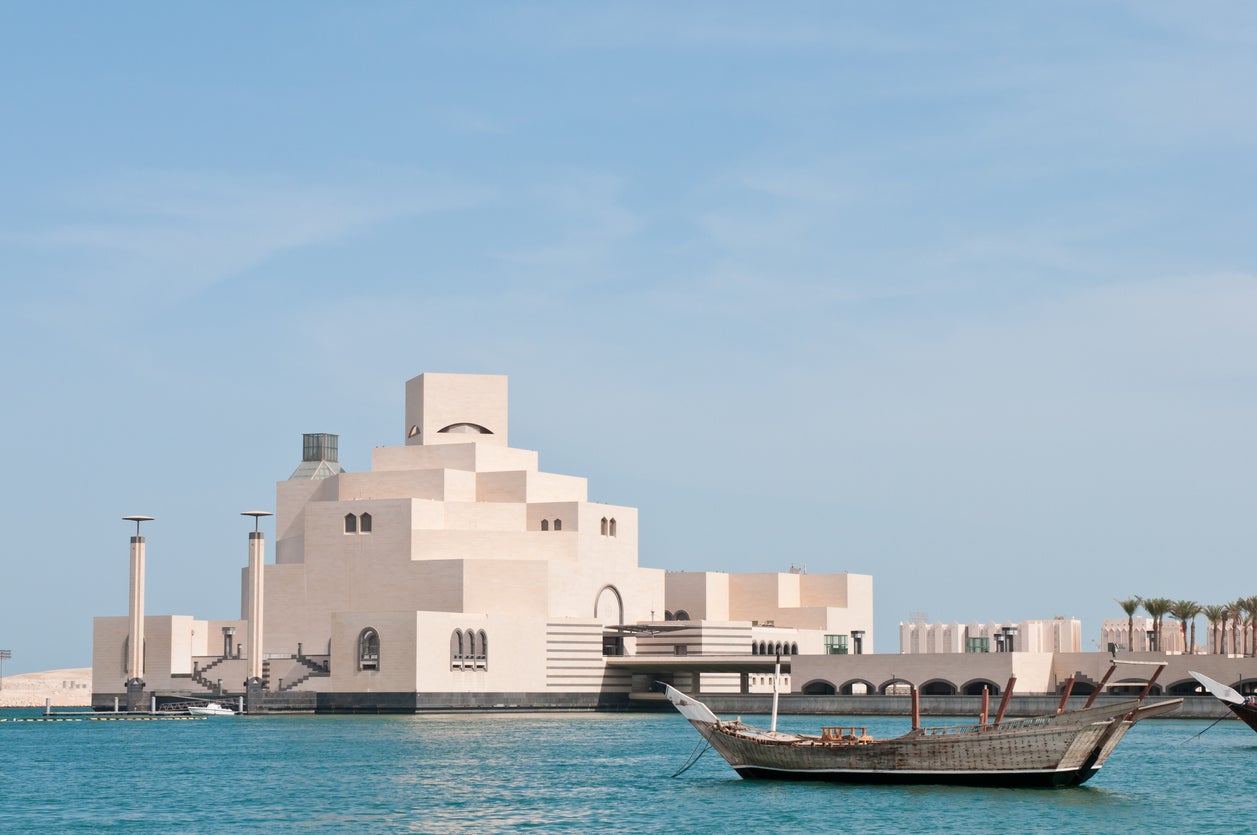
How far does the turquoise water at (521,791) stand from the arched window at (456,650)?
24662 millimetres

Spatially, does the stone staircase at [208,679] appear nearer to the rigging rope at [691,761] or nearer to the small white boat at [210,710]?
the small white boat at [210,710]

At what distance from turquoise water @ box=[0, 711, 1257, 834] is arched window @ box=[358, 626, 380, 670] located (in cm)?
2330

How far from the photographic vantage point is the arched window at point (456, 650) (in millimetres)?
126438

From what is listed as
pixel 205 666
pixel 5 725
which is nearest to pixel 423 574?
pixel 205 666

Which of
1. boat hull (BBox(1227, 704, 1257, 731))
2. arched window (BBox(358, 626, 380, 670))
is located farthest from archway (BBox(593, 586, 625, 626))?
boat hull (BBox(1227, 704, 1257, 731))

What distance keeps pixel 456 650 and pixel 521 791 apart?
60886mm

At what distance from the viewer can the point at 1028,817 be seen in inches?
2189

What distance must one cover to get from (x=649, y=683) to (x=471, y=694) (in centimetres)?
1988

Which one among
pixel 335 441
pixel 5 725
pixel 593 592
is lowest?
pixel 5 725

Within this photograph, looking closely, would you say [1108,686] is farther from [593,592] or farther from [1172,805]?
[1172,805]

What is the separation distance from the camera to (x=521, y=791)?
66438 mm

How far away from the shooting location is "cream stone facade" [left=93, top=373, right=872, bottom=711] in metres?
127

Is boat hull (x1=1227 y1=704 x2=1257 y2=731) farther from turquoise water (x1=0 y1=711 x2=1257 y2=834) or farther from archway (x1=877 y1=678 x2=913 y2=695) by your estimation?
archway (x1=877 y1=678 x2=913 y2=695)

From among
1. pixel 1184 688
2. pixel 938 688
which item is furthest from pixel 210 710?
pixel 1184 688
